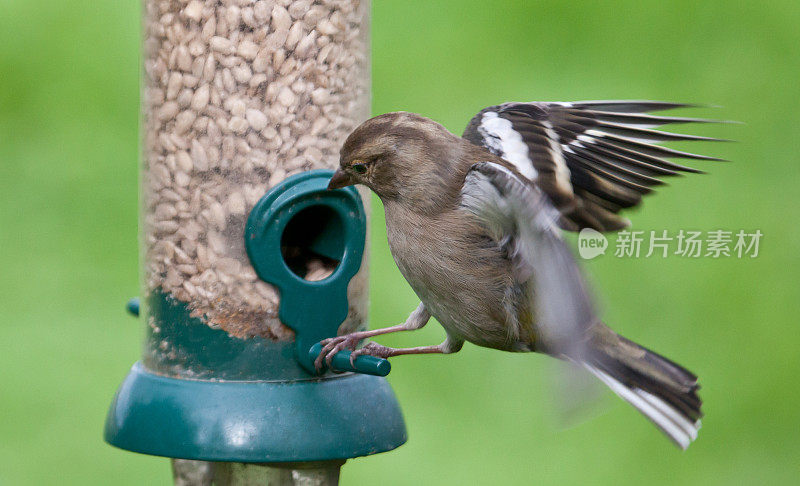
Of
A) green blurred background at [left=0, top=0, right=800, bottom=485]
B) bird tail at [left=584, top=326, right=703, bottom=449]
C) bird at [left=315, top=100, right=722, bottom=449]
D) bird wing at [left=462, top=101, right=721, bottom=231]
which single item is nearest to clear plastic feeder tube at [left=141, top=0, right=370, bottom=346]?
bird at [left=315, top=100, right=722, bottom=449]

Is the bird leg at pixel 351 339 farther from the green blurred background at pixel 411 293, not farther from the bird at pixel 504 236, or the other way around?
the green blurred background at pixel 411 293

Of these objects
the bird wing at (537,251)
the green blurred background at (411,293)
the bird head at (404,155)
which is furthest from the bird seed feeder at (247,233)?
the green blurred background at (411,293)

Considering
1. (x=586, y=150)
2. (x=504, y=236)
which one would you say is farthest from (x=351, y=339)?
(x=586, y=150)

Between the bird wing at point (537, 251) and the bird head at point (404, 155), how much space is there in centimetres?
12

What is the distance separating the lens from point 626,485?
20.6 feet

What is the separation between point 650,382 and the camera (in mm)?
4316

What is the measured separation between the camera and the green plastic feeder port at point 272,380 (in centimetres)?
408

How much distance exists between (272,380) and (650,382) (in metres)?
1.24

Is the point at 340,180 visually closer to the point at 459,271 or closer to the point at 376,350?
the point at 459,271

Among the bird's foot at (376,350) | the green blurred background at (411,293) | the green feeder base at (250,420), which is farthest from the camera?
the green blurred background at (411,293)

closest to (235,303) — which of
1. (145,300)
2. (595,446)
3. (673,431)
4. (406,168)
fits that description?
(145,300)

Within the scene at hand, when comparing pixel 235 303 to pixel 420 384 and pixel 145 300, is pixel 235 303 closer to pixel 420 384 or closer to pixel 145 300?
pixel 145 300

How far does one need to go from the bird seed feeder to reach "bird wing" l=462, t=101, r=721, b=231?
59cm

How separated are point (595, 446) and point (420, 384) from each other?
0.91 meters
